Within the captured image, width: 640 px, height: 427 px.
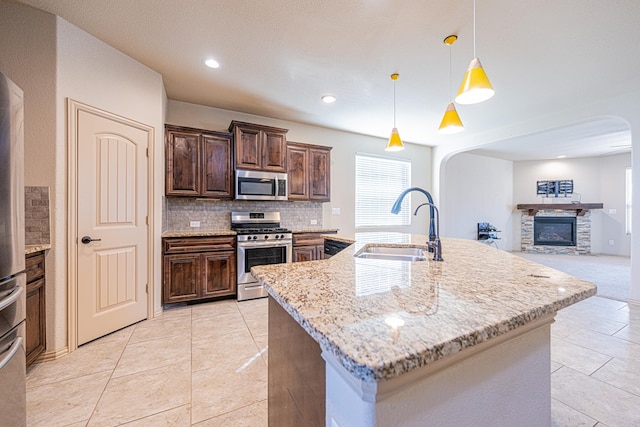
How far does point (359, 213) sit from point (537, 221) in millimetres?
5914

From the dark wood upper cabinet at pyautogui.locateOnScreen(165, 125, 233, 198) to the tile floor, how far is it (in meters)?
1.56

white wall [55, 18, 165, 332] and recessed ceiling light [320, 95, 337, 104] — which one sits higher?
recessed ceiling light [320, 95, 337, 104]

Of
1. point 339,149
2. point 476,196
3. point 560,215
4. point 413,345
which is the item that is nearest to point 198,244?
point 339,149

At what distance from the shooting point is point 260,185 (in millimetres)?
3797

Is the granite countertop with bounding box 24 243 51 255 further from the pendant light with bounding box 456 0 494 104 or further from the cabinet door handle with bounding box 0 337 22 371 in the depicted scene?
the pendant light with bounding box 456 0 494 104

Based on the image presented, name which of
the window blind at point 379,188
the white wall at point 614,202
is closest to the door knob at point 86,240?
the window blind at point 379,188

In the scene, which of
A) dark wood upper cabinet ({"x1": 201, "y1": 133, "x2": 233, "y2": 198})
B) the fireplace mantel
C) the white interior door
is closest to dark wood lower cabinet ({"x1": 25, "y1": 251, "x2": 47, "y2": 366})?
the white interior door

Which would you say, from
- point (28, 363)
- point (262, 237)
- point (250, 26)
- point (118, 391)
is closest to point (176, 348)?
point (118, 391)

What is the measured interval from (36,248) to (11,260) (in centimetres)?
86

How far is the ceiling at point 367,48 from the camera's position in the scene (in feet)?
6.72

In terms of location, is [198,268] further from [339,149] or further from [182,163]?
[339,149]

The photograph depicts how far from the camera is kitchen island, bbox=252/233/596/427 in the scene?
528mm

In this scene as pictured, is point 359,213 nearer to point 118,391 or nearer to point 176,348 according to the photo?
point 176,348

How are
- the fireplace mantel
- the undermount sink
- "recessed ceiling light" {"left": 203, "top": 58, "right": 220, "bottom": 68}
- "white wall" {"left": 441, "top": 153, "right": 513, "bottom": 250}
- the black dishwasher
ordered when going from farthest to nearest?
1. the fireplace mantel
2. "white wall" {"left": 441, "top": 153, "right": 513, "bottom": 250}
3. the black dishwasher
4. "recessed ceiling light" {"left": 203, "top": 58, "right": 220, "bottom": 68}
5. the undermount sink
